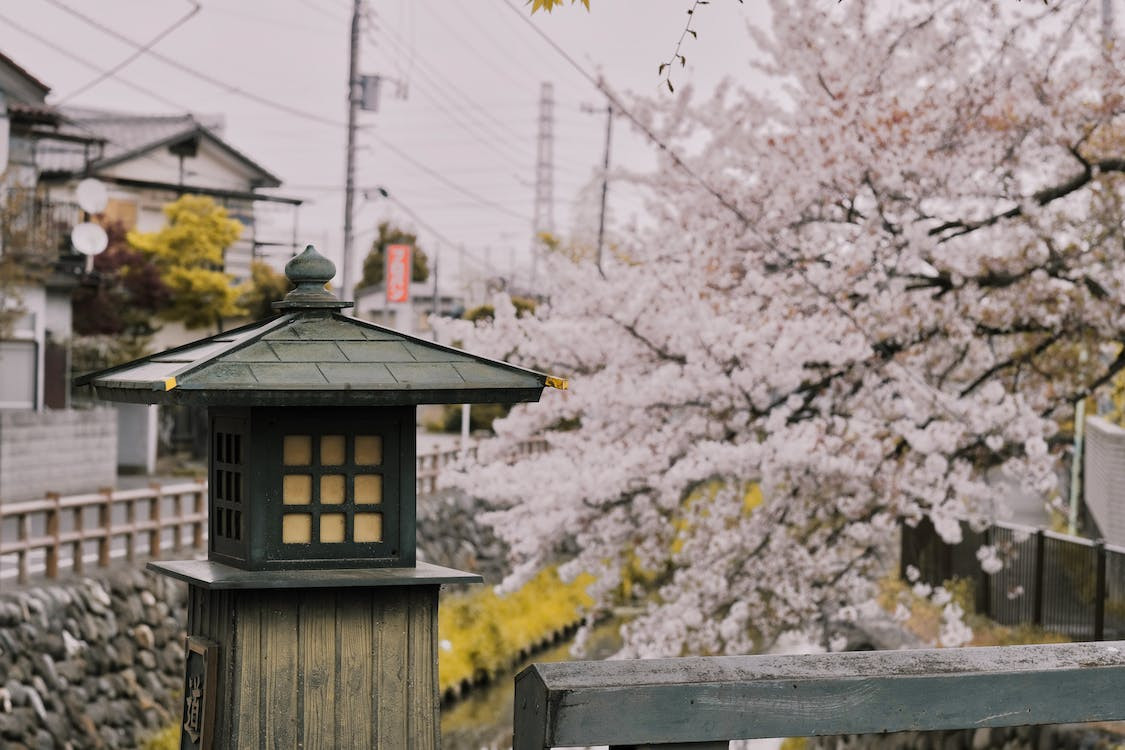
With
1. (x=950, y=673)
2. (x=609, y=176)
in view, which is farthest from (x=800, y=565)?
(x=950, y=673)

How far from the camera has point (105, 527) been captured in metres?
12.9

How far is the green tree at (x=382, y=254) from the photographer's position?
43.0 metres

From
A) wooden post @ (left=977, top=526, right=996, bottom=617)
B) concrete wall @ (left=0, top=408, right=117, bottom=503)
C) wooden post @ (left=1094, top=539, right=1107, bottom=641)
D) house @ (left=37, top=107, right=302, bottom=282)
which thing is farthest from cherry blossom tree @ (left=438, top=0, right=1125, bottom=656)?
house @ (left=37, top=107, right=302, bottom=282)

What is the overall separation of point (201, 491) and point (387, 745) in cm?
1205

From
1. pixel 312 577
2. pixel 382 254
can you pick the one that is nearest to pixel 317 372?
pixel 312 577

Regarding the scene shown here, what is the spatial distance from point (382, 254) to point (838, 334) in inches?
1434

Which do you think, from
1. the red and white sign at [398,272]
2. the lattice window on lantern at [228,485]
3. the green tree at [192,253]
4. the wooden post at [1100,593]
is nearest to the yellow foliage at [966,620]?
the wooden post at [1100,593]

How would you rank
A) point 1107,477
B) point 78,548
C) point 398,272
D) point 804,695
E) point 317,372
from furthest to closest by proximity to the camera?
1. point 398,272
2. point 1107,477
3. point 78,548
4. point 317,372
5. point 804,695

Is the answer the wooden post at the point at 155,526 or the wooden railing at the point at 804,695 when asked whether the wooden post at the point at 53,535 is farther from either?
the wooden railing at the point at 804,695

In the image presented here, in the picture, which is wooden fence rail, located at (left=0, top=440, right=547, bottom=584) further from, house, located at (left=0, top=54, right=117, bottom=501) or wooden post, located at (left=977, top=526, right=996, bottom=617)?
wooden post, located at (left=977, top=526, right=996, bottom=617)

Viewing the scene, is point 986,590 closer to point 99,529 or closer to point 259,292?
point 99,529

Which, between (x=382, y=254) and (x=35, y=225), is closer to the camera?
(x=35, y=225)

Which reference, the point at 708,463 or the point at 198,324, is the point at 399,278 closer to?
the point at 198,324

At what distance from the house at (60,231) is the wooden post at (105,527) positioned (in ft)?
18.0
